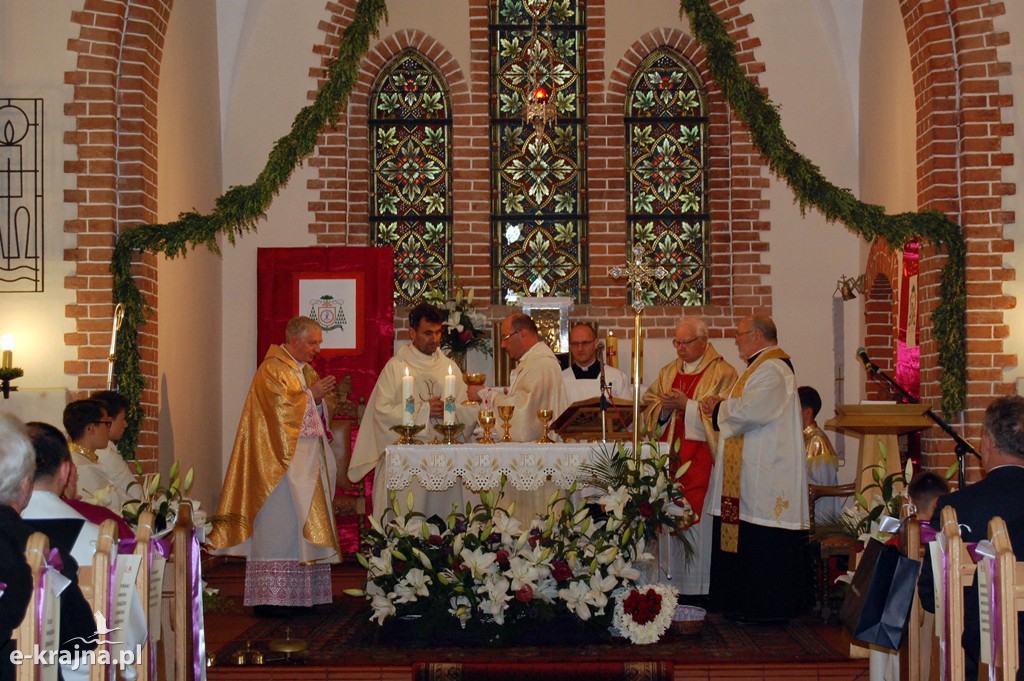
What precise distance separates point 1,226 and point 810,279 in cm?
703

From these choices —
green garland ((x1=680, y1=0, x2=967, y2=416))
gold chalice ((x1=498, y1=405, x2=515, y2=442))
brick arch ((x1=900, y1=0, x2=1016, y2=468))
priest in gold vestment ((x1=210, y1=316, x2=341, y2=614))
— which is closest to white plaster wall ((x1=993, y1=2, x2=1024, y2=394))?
brick arch ((x1=900, y1=0, x2=1016, y2=468))

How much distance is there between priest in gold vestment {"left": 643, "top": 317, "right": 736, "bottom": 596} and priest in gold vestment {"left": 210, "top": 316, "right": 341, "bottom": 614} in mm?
2305

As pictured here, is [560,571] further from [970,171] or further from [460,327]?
[460,327]

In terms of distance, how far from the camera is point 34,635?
11.8 ft

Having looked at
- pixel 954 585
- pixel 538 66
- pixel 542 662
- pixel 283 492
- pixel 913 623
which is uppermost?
pixel 538 66

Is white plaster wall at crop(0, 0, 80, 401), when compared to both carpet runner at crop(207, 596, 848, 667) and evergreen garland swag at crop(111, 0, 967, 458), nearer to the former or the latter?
evergreen garland swag at crop(111, 0, 967, 458)

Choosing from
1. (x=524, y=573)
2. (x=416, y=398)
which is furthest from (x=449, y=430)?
(x=524, y=573)

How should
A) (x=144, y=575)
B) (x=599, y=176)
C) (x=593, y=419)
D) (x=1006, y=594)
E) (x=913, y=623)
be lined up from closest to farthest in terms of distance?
(x=1006, y=594), (x=144, y=575), (x=913, y=623), (x=593, y=419), (x=599, y=176)

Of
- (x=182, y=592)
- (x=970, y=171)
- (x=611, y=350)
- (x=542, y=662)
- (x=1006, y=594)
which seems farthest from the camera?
(x=611, y=350)

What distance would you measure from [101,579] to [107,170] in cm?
592

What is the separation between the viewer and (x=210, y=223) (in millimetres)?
8922

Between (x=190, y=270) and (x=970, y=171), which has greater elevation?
(x=970, y=171)

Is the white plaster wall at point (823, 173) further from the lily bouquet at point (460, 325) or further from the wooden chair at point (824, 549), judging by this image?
the wooden chair at point (824, 549)

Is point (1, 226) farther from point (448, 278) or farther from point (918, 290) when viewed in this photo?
point (918, 290)
